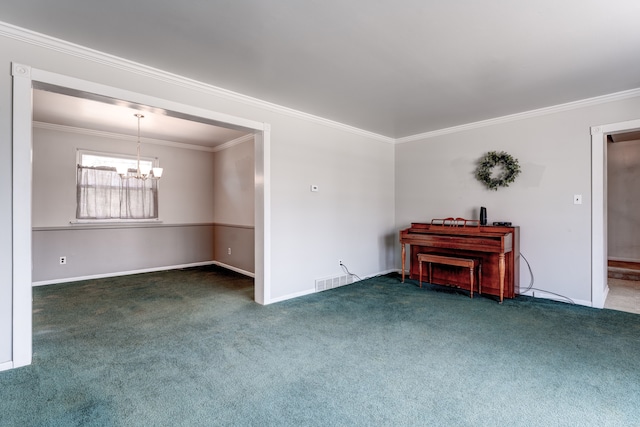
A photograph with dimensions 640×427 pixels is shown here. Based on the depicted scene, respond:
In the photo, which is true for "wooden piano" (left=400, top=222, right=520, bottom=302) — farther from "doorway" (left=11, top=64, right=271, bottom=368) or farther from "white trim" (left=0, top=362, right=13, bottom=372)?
"white trim" (left=0, top=362, right=13, bottom=372)

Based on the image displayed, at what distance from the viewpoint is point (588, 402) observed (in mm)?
1821

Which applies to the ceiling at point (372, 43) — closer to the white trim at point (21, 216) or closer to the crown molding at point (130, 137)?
the white trim at point (21, 216)

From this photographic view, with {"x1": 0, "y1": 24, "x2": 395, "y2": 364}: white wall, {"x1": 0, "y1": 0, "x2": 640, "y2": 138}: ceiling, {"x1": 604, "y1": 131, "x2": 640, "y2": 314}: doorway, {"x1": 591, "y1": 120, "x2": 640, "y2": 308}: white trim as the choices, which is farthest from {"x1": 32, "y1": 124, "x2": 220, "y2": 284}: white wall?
{"x1": 604, "y1": 131, "x2": 640, "y2": 314}: doorway

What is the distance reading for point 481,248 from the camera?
380 cm

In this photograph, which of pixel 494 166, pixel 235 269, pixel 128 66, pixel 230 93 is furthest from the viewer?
pixel 235 269

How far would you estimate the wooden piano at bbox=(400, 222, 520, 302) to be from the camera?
3.77 metres

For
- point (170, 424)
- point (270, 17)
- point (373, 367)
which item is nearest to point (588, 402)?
point (373, 367)

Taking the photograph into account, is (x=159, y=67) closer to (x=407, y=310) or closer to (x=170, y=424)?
(x=170, y=424)

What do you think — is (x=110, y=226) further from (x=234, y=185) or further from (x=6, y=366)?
(x=6, y=366)

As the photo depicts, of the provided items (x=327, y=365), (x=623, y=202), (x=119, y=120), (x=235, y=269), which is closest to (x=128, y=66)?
(x=119, y=120)

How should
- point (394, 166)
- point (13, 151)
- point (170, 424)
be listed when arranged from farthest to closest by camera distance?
point (394, 166) → point (13, 151) → point (170, 424)

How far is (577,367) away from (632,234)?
5.22 m

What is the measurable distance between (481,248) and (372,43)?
271 centimetres

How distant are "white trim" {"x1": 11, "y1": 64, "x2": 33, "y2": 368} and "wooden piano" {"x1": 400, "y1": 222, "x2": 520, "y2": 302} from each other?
13.2 feet
